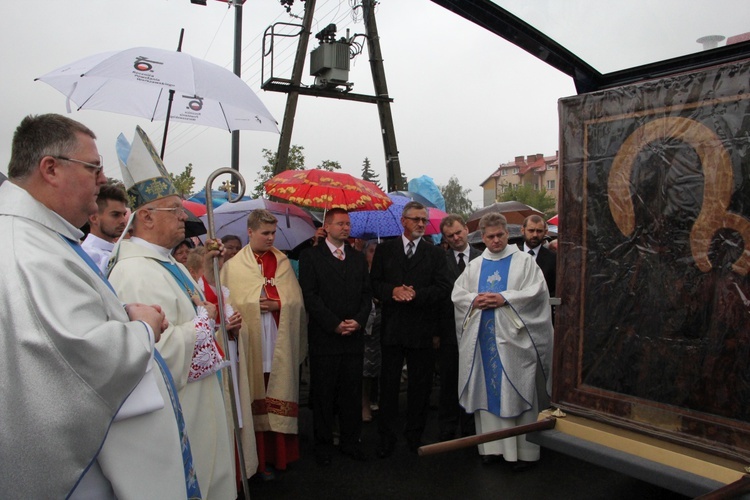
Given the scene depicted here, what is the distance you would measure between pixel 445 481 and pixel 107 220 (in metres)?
3.14

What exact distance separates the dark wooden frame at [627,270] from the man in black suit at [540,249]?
8.09 feet

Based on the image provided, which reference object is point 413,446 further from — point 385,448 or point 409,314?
point 409,314

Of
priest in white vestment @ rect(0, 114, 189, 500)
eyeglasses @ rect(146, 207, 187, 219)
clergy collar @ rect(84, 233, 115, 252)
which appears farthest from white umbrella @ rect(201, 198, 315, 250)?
A: priest in white vestment @ rect(0, 114, 189, 500)

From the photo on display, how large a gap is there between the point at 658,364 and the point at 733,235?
77cm

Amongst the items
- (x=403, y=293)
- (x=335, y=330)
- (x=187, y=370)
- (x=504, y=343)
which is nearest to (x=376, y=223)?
(x=403, y=293)

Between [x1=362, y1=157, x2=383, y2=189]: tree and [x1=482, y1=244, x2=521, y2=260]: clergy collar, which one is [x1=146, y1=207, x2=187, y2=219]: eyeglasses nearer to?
[x1=482, y1=244, x2=521, y2=260]: clergy collar

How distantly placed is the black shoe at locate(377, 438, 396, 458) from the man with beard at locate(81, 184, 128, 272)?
2.71 m

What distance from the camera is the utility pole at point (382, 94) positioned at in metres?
10.8

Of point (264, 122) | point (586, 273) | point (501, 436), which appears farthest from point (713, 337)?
point (264, 122)

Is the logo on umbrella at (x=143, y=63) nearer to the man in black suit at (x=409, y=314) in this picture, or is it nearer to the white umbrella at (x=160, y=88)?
the white umbrella at (x=160, y=88)

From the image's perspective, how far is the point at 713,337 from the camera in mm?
2914

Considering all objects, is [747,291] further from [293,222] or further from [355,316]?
[293,222]

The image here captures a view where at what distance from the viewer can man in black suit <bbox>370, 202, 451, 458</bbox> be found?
5.19 m

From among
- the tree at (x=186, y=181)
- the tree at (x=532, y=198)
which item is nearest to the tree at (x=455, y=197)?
the tree at (x=532, y=198)
